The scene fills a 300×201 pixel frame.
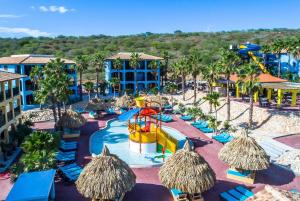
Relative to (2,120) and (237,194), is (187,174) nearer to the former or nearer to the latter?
(237,194)

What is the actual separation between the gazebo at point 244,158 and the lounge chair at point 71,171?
1205 centimetres

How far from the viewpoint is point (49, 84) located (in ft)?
115

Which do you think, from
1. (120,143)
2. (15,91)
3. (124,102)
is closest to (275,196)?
(120,143)

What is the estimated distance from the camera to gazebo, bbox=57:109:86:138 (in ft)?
118

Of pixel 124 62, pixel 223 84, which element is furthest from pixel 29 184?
pixel 124 62

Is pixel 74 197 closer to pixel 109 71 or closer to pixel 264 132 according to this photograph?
pixel 264 132

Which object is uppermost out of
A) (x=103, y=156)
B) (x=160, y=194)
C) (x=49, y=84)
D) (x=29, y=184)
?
(x=49, y=84)

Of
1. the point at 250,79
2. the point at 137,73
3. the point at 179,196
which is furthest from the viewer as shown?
the point at 137,73

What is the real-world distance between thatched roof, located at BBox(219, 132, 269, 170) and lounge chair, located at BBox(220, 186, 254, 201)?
223 cm

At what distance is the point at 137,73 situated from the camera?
6825cm

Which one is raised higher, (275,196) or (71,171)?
(275,196)

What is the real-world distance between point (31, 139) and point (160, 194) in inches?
426

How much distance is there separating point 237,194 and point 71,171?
518 inches

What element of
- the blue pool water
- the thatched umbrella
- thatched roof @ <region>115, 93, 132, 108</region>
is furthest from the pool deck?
thatched roof @ <region>115, 93, 132, 108</region>
